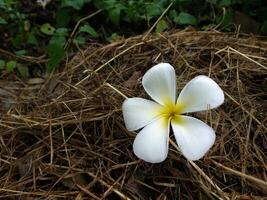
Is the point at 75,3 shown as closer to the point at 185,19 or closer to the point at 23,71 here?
the point at 23,71

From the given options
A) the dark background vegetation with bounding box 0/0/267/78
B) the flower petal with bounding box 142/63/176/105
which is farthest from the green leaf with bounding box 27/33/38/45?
the flower petal with bounding box 142/63/176/105

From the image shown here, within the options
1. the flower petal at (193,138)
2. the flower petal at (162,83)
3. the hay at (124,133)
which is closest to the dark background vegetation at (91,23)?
the hay at (124,133)

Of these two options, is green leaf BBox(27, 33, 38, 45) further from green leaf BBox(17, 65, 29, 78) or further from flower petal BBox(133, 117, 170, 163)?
flower petal BBox(133, 117, 170, 163)

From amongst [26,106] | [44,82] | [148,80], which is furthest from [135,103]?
[44,82]

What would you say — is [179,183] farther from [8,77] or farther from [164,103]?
[8,77]

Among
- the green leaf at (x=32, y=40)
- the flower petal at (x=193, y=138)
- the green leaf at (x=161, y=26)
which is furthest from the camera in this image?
the green leaf at (x=32, y=40)

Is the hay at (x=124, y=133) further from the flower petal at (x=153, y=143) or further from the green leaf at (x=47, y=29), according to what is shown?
the green leaf at (x=47, y=29)

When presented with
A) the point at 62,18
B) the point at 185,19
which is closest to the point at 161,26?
the point at 185,19
